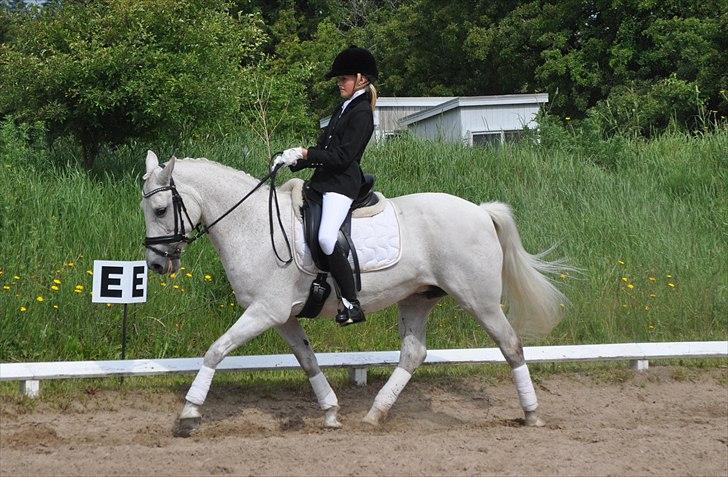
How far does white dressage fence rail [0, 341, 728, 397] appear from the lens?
7480mm

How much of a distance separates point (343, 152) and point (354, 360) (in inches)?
92.1

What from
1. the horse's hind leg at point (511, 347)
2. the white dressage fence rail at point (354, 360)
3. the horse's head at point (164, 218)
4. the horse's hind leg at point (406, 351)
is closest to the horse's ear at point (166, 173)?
the horse's head at point (164, 218)

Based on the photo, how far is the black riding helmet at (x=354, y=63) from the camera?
6828 millimetres

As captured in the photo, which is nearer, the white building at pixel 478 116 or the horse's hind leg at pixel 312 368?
the horse's hind leg at pixel 312 368

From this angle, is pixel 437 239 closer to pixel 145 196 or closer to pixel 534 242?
pixel 145 196

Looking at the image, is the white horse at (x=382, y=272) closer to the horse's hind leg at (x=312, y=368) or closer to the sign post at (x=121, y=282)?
the horse's hind leg at (x=312, y=368)

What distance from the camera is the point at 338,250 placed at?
668 centimetres

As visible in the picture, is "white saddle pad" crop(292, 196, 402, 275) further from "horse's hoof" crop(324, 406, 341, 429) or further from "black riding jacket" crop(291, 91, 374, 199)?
"horse's hoof" crop(324, 406, 341, 429)

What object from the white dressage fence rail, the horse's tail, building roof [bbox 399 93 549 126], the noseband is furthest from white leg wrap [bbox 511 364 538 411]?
building roof [bbox 399 93 549 126]

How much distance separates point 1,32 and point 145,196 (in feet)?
95.2

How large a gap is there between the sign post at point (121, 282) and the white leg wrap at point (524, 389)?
3222mm

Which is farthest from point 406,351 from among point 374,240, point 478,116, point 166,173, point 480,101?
point 478,116

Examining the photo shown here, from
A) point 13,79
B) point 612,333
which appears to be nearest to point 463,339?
point 612,333

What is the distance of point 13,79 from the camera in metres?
11.1
